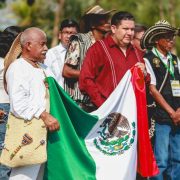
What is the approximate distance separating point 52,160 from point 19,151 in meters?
0.48

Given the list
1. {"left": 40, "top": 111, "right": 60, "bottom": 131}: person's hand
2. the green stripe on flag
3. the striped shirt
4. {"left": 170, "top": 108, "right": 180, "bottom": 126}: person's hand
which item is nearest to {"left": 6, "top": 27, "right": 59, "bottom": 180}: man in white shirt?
{"left": 40, "top": 111, "right": 60, "bottom": 131}: person's hand

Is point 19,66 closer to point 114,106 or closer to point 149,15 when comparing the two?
point 114,106

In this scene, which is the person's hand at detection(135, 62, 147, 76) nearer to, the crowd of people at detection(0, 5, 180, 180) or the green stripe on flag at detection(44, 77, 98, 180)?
the crowd of people at detection(0, 5, 180, 180)

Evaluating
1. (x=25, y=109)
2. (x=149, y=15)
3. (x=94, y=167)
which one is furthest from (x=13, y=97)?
(x=149, y=15)

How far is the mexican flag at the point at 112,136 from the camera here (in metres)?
7.19

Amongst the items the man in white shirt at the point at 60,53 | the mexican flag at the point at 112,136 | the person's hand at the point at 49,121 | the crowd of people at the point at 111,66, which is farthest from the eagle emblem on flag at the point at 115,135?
the man in white shirt at the point at 60,53

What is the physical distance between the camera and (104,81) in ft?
25.6

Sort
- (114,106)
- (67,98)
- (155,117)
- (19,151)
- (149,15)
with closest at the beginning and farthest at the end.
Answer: (19,151), (67,98), (114,106), (155,117), (149,15)

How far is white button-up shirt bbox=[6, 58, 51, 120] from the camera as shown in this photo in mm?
6719

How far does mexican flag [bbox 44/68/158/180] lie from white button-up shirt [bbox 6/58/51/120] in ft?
0.85

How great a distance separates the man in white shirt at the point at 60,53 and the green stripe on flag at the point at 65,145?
138 centimetres

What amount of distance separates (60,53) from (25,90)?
2.61 meters

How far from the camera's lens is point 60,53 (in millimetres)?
9328

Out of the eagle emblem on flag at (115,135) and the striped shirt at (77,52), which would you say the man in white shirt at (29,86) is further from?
the striped shirt at (77,52)
